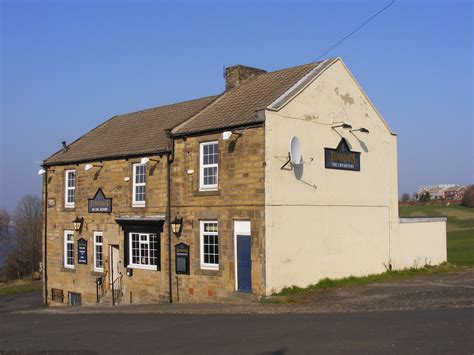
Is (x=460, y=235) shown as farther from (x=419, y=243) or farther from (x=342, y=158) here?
(x=342, y=158)

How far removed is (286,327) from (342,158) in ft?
32.8

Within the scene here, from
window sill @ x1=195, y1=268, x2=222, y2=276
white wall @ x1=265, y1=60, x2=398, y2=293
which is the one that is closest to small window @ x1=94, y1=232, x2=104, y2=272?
window sill @ x1=195, y1=268, x2=222, y2=276

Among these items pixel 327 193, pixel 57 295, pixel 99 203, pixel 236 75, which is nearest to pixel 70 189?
pixel 99 203

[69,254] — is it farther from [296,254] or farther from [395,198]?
[395,198]

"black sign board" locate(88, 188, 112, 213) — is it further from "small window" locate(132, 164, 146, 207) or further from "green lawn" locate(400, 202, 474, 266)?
"green lawn" locate(400, 202, 474, 266)

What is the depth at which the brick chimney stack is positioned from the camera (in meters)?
23.5

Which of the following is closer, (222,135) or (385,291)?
(385,291)

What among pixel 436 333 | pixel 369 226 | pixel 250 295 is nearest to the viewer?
pixel 436 333

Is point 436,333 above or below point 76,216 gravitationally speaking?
below

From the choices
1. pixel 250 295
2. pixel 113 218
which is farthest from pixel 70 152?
pixel 250 295

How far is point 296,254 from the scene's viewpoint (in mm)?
18281

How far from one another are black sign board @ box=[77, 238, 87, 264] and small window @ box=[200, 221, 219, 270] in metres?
7.92

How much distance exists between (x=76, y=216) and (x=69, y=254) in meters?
2.11

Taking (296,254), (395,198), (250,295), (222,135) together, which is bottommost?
(250,295)
